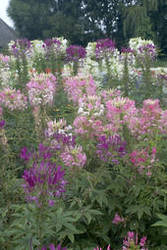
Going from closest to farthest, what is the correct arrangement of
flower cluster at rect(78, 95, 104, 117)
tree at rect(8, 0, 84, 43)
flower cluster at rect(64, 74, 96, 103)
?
flower cluster at rect(78, 95, 104, 117) < flower cluster at rect(64, 74, 96, 103) < tree at rect(8, 0, 84, 43)

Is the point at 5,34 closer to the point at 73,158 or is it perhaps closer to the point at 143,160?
the point at 73,158

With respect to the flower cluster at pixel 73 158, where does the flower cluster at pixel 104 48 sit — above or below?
above

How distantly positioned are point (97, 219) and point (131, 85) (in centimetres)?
355

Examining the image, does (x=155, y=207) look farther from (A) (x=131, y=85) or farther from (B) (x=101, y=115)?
(A) (x=131, y=85)

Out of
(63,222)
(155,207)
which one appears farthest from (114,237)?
(63,222)

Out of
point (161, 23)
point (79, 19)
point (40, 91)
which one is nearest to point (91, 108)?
point (40, 91)

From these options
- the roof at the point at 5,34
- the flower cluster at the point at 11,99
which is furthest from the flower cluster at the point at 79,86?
the roof at the point at 5,34

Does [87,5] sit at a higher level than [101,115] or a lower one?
higher

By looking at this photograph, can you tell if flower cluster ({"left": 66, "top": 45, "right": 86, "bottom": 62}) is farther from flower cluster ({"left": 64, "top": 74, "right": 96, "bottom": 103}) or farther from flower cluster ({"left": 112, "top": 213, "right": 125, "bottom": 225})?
flower cluster ({"left": 112, "top": 213, "right": 125, "bottom": 225})

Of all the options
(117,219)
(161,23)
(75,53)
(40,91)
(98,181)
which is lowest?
(117,219)

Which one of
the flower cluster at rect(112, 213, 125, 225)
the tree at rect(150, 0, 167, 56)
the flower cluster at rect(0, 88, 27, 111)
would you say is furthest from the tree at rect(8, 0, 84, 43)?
the flower cluster at rect(112, 213, 125, 225)

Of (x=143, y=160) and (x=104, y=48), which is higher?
(x=104, y=48)

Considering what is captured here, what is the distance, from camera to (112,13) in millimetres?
34406

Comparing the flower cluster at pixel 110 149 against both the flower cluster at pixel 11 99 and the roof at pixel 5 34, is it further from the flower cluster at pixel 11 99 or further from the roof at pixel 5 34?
the roof at pixel 5 34
